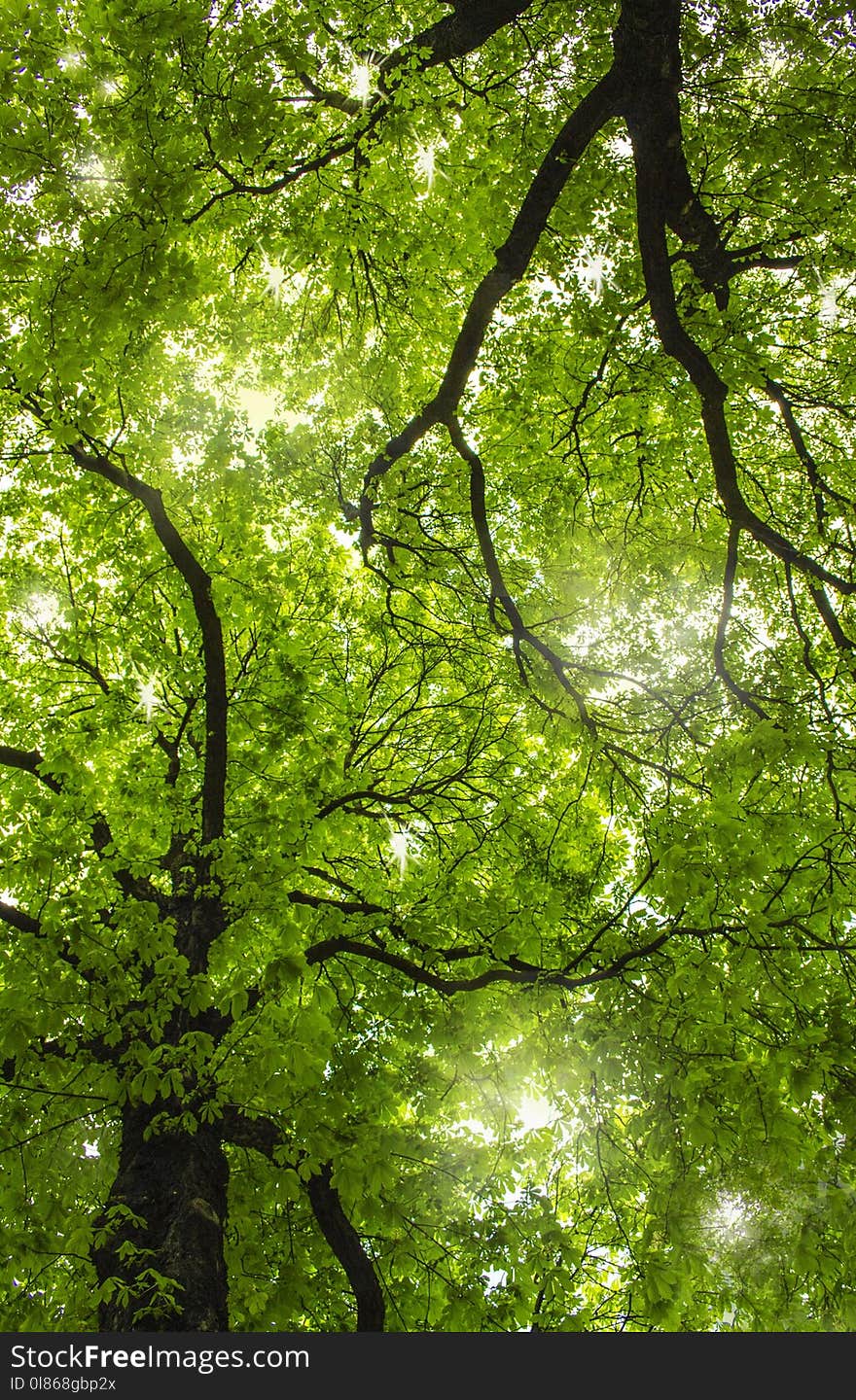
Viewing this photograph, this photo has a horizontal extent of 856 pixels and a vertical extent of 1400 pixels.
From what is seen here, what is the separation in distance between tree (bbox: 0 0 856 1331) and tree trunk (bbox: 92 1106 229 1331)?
0.11 feet

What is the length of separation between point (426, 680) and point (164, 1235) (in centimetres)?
556

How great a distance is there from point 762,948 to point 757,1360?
2.34 m

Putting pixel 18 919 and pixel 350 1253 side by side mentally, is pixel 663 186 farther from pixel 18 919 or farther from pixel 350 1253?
pixel 350 1253

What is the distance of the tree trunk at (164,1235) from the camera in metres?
3.95

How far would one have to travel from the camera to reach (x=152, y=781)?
7.09 metres

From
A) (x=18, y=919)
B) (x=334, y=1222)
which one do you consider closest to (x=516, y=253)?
(x=18, y=919)

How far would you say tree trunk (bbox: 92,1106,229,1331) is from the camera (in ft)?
13.0

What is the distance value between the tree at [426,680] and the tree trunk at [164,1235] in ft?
0.11

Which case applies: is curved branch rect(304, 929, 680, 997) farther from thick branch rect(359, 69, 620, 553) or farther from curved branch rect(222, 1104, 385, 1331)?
thick branch rect(359, 69, 620, 553)

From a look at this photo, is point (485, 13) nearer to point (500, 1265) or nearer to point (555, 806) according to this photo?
point (555, 806)

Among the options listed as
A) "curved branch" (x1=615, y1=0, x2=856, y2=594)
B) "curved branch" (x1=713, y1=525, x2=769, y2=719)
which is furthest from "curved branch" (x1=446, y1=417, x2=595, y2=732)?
"curved branch" (x1=615, y1=0, x2=856, y2=594)

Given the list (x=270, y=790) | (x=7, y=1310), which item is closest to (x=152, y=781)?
(x=270, y=790)

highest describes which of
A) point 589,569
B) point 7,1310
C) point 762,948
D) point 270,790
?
point 589,569

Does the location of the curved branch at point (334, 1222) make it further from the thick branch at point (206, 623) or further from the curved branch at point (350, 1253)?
the thick branch at point (206, 623)
